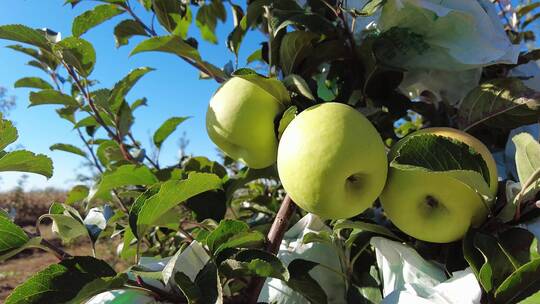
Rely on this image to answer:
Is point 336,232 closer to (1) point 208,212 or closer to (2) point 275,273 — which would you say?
(2) point 275,273

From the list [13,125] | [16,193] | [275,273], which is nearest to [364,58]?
[275,273]

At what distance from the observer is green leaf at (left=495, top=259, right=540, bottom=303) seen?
443 millimetres

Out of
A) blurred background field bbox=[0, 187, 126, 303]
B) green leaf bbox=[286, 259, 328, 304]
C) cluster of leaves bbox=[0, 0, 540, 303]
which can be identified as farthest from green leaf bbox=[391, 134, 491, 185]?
blurred background field bbox=[0, 187, 126, 303]

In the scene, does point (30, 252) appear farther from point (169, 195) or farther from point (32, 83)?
point (169, 195)

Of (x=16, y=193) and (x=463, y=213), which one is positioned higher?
(x=463, y=213)

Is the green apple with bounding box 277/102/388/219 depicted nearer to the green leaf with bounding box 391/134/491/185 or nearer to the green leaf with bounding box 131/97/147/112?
the green leaf with bounding box 391/134/491/185

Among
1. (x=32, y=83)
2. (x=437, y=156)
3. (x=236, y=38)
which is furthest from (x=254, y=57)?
(x=32, y=83)

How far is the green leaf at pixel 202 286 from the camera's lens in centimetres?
48

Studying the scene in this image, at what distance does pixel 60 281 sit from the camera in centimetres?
50

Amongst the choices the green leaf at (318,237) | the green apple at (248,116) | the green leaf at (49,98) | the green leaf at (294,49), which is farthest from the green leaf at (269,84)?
the green leaf at (49,98)

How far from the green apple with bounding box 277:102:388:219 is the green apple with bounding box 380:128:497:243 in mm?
30

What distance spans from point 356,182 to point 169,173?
53 centimetres

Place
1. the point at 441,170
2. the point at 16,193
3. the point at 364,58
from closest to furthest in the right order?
the point at 441,170, the point at 364,58, the point at 16,193

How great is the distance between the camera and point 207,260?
1.86 feet
